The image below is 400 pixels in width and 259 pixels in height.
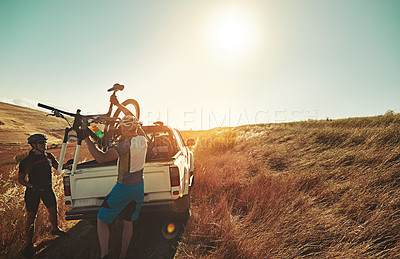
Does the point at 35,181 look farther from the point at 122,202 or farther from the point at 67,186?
the point at 122,202

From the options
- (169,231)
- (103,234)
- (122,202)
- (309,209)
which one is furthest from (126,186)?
(309,209)

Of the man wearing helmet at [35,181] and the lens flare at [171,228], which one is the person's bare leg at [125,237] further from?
the man wearing helmet at [35,181]

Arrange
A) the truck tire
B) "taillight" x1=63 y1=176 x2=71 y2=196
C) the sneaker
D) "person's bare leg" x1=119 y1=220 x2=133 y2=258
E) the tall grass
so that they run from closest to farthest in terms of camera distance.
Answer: "person's bare leg" x1=119 y1=220 x2=133 y2=258 → the tall grass → "taillight" x1=63 y1=176 x2=71 y2=196 → the truck tire → the sneaker

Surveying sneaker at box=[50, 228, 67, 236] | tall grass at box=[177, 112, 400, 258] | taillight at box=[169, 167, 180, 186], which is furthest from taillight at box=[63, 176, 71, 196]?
tall grass at box=[177, 112, 400, 258]

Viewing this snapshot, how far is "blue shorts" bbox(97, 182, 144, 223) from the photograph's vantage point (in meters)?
2.19

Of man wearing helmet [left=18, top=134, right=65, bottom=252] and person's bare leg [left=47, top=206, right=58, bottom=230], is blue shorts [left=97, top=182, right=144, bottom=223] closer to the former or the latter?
man wearing helmet [left=18, top=134, right=65, bottom=252]

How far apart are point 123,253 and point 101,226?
531 millimetres

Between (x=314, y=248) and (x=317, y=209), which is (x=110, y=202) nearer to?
(x=314, y=248)

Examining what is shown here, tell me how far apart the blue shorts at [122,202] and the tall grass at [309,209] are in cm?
99

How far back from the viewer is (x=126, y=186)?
227cm

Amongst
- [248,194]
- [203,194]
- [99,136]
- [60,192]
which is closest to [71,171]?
[99,136]

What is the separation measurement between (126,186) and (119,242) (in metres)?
1.57

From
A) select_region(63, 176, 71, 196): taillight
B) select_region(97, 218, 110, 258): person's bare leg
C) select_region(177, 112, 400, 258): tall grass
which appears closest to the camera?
select_region(97, 218, 110, 258): person's bare leg

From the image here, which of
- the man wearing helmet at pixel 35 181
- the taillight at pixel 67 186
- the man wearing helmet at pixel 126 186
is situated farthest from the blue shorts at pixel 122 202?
the man wearing helmet at pixel 35 181
